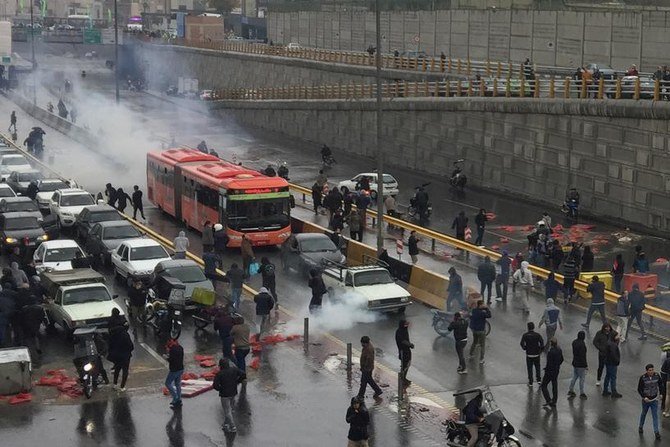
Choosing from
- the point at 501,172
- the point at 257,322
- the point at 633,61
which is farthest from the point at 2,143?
the point at 257,322

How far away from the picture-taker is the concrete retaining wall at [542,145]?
136ft

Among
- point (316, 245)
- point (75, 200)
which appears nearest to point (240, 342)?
point (316, 245)

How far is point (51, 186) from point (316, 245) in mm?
14997

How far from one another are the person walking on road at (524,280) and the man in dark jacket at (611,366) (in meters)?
7.65

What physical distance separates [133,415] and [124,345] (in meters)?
1.55

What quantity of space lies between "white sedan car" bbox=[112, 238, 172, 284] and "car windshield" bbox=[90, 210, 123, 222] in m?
5.01

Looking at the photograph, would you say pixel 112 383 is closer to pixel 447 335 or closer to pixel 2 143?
pixel 447 335

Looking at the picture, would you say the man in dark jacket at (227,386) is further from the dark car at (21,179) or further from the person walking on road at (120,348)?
the dark car at (21,179)

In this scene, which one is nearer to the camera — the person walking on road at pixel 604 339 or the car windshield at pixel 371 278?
the person walking on road at pixel 604 339

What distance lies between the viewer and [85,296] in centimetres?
2811

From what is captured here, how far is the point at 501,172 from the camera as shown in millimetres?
50125

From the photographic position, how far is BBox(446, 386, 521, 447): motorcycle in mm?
20016

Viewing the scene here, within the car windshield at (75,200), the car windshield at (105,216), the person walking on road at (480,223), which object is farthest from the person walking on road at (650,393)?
the car windshield at (75,200)

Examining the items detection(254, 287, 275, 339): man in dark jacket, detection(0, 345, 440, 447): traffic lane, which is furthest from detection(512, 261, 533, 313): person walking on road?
detection(0, 345, 440, 447): traffic lane
